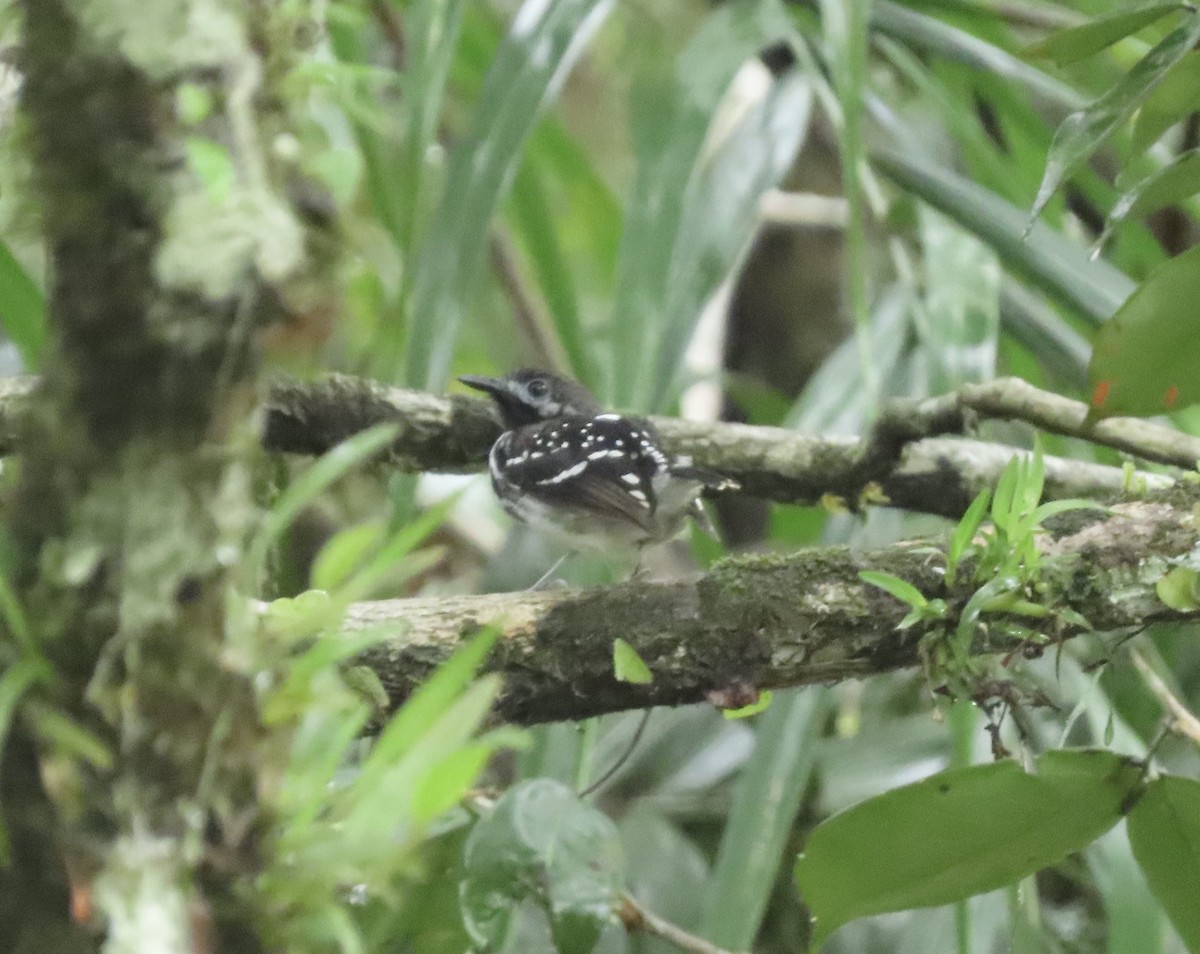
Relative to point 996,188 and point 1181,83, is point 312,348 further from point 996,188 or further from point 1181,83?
point 996,188

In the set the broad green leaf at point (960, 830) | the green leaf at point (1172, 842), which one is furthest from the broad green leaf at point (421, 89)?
the green leaf at point (1172, 842)

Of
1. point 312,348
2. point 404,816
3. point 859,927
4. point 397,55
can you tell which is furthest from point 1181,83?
point 397,55

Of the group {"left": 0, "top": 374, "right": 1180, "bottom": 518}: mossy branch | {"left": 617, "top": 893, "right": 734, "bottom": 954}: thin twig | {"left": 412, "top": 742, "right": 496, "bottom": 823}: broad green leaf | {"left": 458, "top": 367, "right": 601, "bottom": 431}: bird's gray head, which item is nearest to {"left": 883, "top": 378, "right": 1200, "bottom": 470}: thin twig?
{"left": 0, "top": 374, "right": 1180, "bottom": 518}: mossy branch

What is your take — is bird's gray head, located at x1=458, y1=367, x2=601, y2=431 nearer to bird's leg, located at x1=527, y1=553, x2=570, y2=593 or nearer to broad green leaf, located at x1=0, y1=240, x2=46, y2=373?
bird's leg, located at x1=527, y1=553, x2=570, y2=593

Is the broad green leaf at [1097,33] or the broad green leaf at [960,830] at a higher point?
the broad green leaf at [1097,33]

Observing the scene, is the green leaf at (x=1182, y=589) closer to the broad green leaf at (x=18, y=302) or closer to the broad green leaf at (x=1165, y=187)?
the broad green leaf at (x=1165, y=187)

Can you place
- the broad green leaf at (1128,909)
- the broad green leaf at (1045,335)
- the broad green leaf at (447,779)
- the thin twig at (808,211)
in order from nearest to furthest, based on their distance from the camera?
1. the broad green leaf at (447,779)
2. the broad green leaf at (1128,909)
3. the broad green leaf at (1045,335)
4. the thin twig at (808,211)

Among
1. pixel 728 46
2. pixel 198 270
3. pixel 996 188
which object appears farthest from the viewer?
pixel 996 188
